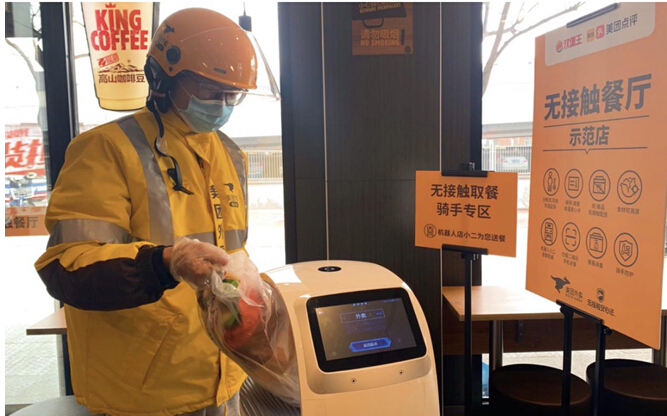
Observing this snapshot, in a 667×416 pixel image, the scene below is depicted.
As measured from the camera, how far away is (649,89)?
1260mm

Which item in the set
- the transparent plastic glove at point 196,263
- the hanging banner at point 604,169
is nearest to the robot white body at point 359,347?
the transparent plastic glove at point 196,263

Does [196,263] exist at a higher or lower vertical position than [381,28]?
lower

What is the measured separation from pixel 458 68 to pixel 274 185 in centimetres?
116

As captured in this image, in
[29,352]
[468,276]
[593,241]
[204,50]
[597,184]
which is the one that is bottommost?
[29,352]

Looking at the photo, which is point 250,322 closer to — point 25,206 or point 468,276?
point 468,276

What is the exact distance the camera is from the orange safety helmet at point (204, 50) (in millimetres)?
1268

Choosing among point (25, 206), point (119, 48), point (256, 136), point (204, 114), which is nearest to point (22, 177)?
point (25, 206)

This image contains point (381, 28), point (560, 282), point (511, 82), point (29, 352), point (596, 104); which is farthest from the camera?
point (29, 352)

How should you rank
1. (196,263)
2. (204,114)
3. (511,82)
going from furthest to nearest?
(511,82)
(204,114)
(196,263)

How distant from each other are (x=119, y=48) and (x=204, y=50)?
5.45 ft

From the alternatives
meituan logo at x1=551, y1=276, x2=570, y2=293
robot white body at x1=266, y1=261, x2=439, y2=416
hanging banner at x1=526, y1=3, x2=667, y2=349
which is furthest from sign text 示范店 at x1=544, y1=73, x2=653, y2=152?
robot white body at x1=266, y1=261, x2=439, y2=416

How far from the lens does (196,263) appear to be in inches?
39.7

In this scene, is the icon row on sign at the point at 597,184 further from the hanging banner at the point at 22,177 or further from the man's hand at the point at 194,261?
the hanging banner at the point at 22,177

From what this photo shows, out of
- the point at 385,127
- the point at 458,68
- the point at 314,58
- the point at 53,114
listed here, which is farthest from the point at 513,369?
the point at 53,114
